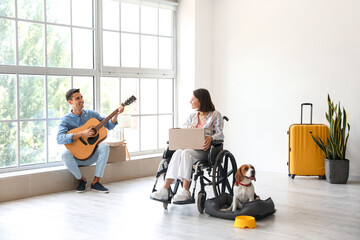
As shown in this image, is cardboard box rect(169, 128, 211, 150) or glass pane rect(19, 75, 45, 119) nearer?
cardboard box rect(169, 128, 211, 150)

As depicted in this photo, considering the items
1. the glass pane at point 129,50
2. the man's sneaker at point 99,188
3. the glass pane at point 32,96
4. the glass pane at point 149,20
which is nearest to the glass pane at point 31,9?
the glass pane at point 32,96

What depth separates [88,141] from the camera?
5.23 meters

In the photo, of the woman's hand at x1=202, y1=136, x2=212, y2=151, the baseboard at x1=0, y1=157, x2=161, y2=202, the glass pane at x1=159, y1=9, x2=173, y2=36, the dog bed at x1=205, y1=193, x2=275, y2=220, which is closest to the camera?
the dog bed at x1=205, y1=193, x2=275, y2=220

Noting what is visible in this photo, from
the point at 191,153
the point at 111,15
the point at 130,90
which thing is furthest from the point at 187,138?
the point at 111,15

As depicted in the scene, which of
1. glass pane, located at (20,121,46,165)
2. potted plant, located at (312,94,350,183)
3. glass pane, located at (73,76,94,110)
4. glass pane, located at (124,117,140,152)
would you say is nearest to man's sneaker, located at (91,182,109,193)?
glass pane, located at (20,121,46,165)

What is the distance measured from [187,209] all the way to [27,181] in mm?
1658

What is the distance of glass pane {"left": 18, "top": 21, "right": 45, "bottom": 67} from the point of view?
208 inches

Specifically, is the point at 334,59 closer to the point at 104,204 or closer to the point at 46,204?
the point at 104,204

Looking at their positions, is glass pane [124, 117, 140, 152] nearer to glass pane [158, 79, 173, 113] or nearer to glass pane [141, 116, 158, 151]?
glass pane [141, 116, 158, 151]

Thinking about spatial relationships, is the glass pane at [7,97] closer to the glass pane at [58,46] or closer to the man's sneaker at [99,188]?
the glass pane at [58,46]

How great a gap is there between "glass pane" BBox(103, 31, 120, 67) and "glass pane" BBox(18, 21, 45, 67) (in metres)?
0.90

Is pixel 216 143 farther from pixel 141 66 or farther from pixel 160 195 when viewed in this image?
pixel 141 66

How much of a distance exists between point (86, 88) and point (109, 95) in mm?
351

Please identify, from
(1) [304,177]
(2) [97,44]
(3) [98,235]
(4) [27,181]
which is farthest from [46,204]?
(1) [304,177]
